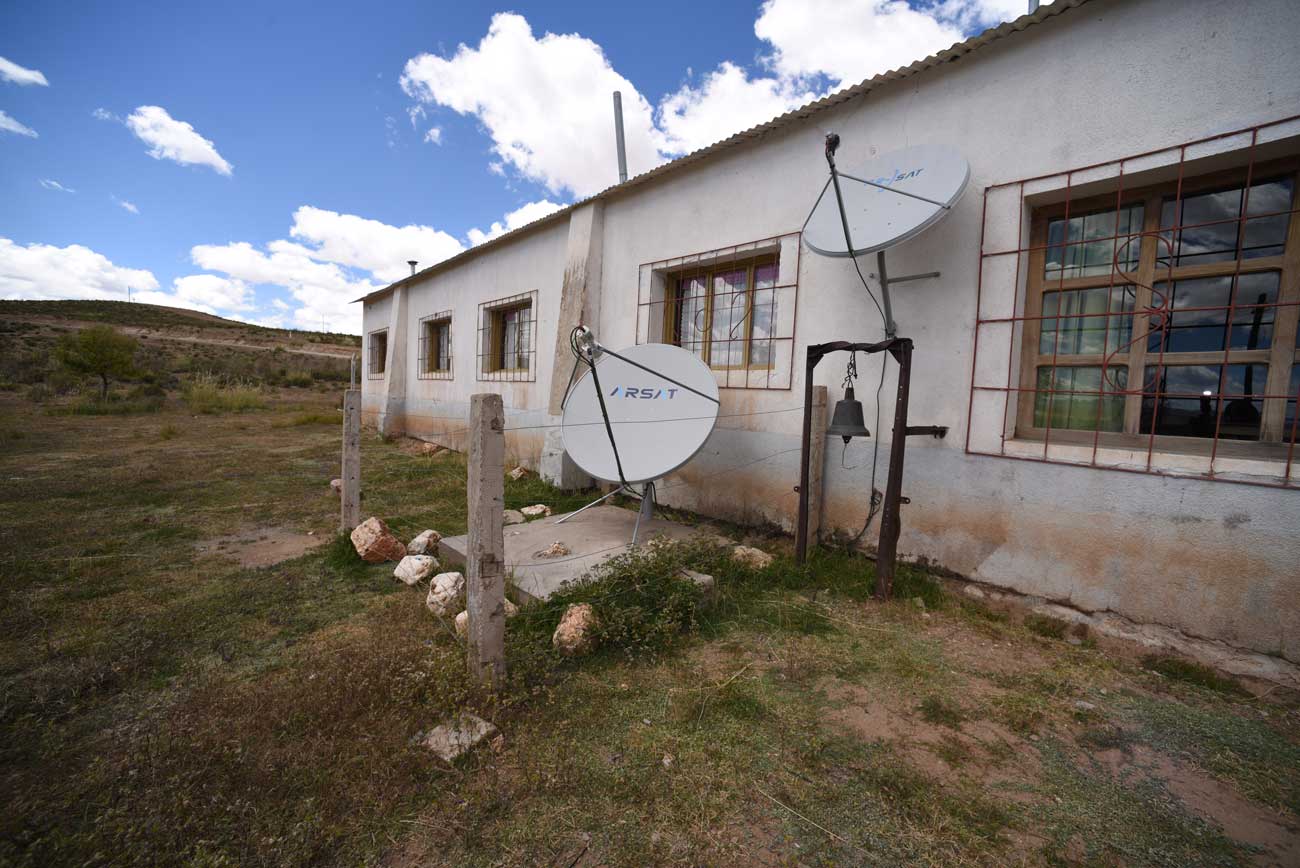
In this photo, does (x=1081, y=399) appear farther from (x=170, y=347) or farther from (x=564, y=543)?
(x=170, y=347)

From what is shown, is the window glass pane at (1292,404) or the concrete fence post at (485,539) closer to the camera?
the concrete fence post at (485,539)

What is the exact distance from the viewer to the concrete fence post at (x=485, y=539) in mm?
2195

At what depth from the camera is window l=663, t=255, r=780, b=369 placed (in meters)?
4.79

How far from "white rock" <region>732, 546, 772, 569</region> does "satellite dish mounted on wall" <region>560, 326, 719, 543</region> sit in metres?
0.73

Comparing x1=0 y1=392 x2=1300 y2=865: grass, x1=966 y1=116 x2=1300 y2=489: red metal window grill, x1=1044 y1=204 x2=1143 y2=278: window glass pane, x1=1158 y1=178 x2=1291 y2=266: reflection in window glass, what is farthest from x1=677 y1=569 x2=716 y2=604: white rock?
x1=1158 y1=178 x2=1291 y2=266: reflection in window glass

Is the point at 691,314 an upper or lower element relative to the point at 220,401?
upper

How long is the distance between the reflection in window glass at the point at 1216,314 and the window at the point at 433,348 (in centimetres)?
1021

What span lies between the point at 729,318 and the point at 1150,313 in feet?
9.77

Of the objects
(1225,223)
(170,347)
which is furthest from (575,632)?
(170,347)

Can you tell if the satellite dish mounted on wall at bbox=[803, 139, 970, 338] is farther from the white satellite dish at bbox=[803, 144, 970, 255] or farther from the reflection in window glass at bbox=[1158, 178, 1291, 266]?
the reflection in window glass at bbox=[1158, 178, 1291, 266]

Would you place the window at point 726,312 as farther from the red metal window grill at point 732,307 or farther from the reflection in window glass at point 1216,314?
the reflection in window glass at point 1216,314

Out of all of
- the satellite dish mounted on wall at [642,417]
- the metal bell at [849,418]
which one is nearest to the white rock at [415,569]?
the satellite dish mounted on wall at [642,417]

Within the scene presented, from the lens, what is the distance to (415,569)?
3543 millimetres

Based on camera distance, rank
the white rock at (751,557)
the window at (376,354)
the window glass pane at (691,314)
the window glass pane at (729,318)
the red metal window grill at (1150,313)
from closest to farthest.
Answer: the red metal window grill at (1150,313)
the white rock at (751,557)
the window glass pane at (729,318)
the window glass pane at (691,314)
the window at (376,354)
